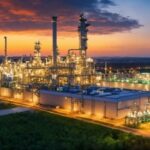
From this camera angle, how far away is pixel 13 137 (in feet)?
83.0

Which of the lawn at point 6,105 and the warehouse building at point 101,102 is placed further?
the lawn at point 6,105

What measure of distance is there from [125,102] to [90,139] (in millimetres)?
9987

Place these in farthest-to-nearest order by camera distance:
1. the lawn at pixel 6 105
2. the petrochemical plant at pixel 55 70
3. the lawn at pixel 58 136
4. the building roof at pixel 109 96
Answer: the petrochemical plant at pixel 55 70
the lawn at pixel 6 105
the building roof at pixel 109 96
the lawn at pixel 58 136

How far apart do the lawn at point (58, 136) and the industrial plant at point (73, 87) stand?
370cm

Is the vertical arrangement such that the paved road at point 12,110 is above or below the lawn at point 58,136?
above

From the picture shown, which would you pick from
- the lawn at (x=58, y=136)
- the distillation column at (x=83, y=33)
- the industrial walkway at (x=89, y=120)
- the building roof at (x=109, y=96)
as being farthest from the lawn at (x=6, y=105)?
the distillation column at (x=83, y=33)

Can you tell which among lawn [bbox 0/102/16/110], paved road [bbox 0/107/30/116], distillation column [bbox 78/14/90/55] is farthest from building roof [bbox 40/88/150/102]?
distillation column [bbox 78/14/90/55]

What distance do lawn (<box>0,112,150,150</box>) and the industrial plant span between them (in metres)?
3.70

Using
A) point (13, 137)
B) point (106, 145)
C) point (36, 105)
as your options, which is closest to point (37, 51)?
point (36, 105)

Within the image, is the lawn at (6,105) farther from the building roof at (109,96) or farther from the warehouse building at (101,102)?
the building roof at (109,96)

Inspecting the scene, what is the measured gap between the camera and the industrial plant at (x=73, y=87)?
33500 millimetres

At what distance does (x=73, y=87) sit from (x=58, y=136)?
16451 mm

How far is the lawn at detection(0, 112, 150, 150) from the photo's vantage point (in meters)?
22.7

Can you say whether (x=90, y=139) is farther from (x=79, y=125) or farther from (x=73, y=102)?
(x=73, y=102)
